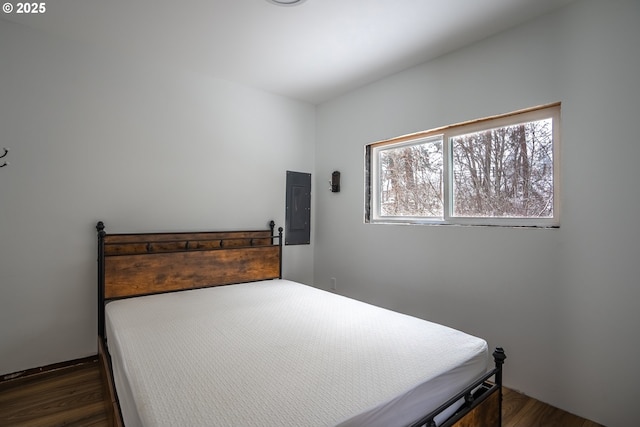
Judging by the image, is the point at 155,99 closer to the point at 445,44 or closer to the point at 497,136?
the point at 445,44

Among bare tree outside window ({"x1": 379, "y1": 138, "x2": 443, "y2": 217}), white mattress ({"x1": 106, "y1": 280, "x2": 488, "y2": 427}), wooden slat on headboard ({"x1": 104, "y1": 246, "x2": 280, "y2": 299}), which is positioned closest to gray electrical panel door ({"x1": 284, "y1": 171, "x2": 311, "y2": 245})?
wooden slat on headboard ({"x1": 104, "y1": 246, "x2": 280, "y2": 299})

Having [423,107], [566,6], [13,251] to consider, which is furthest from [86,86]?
[566,6]

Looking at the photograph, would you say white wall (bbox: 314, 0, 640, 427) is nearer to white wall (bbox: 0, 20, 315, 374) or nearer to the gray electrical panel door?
the gray electrical panel door

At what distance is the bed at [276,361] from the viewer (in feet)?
3.31

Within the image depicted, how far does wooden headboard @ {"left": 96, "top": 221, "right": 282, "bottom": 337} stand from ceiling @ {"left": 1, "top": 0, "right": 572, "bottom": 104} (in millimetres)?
1427

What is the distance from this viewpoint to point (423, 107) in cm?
264

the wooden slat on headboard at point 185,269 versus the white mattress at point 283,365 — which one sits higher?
the wooden slat on headboard at point 185,269

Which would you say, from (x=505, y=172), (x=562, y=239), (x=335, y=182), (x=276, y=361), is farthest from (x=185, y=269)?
(x=562, y=239)

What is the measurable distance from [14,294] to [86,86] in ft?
5.16

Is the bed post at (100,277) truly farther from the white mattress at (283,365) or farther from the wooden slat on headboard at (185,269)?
the white mattress at (283,365)

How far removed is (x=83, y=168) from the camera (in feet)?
→ 7.82

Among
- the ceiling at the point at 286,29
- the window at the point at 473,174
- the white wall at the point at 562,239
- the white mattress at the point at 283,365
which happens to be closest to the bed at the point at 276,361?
the white mattress at the point at 283,365

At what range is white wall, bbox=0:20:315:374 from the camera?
7.08 feet

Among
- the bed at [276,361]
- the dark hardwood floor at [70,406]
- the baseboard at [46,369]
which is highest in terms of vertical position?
the bed at [276,361]
